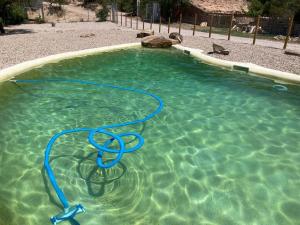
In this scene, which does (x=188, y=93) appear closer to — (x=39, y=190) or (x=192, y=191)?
(x=192, y=191)

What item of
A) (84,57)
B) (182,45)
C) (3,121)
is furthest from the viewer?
(182,45)

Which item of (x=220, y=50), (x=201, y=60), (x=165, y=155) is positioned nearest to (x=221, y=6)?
(x=220, y=50)

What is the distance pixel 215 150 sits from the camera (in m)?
6.05

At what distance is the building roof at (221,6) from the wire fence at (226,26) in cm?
132

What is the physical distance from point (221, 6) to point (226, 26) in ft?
21.4

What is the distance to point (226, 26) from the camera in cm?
2886

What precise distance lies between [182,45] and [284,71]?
23.4 feet

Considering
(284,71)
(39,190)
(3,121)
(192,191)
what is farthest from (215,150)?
(284,71)

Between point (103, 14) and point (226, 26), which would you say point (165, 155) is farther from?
point (103, 14)

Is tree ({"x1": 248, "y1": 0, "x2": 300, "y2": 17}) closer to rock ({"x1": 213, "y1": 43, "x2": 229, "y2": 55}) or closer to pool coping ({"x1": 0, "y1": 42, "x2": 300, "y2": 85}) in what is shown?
rock ({"x1": 213, "y1": 43, "x2": 229, "y2": 55})

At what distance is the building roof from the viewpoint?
32.3m

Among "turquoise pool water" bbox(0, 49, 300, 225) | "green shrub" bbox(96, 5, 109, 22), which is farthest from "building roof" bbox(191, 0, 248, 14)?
"turquoise pool water" bbox(0, 49, 300, 225)

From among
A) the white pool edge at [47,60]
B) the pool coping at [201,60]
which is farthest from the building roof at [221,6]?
the pool coping at [201,60]

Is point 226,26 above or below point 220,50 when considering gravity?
above
